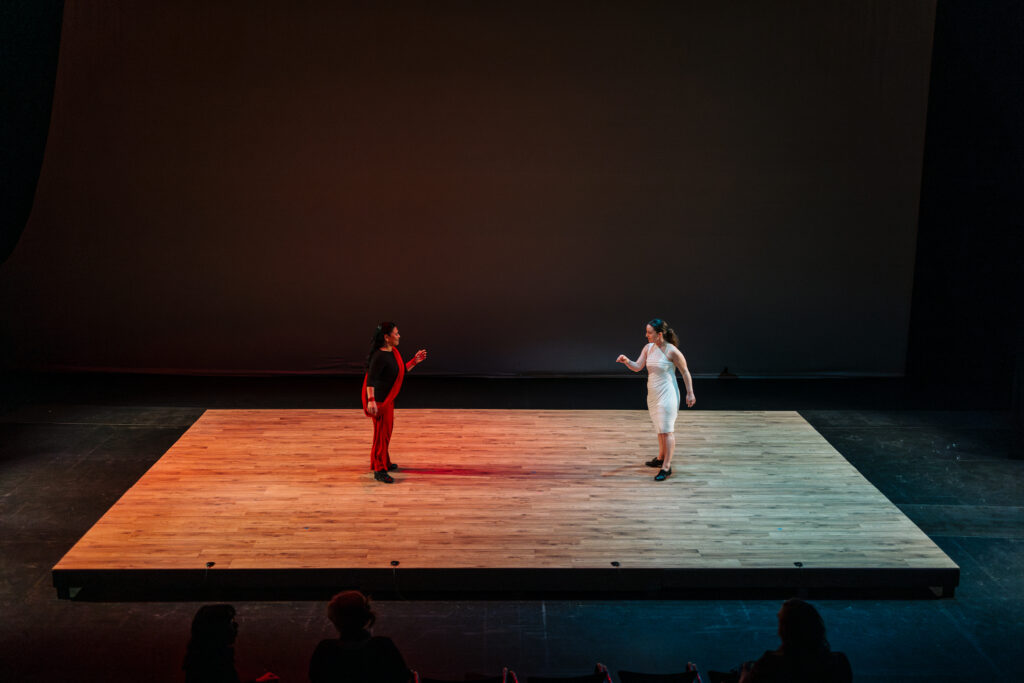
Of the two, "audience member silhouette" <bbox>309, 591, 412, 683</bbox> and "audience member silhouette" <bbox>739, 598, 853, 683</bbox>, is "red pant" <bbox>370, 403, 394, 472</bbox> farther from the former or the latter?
"audience member silhouette" <bbox>739, 598, 853, 683</bbox>

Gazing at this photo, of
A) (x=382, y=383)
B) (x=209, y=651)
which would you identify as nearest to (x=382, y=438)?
(x=382, y=383)

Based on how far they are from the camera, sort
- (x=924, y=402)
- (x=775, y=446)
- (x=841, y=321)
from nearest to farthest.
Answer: (x=775, y=446) < (x=924, y=402) < (x=841, y=321)

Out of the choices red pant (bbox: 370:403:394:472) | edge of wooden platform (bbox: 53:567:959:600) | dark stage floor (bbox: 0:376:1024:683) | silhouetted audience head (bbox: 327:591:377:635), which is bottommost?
dark stage floor (bbox: 0:376:1024:683)

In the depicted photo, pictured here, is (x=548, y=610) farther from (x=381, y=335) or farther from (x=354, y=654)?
(x=381, y=335)

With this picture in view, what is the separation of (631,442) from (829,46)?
14.9 ft

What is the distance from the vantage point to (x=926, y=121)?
836 cm

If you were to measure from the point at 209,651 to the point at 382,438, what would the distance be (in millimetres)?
2802

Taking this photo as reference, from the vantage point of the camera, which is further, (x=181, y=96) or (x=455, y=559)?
(x=181, y=96)

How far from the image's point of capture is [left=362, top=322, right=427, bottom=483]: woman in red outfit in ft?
17.3

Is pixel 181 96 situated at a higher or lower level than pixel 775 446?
higher

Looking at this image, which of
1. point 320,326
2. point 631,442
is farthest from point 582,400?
point 320,326

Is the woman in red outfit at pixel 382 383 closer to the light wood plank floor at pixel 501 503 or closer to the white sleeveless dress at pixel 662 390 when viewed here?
the light wood plank floor at pixel 501 503

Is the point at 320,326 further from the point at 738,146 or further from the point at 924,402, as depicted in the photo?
the point at 924,402

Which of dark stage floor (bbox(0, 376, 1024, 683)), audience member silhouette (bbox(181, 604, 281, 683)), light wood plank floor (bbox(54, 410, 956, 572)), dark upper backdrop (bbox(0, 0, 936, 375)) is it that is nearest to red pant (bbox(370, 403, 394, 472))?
light wood plank floor (bbox(54, 410, 956, 572))
